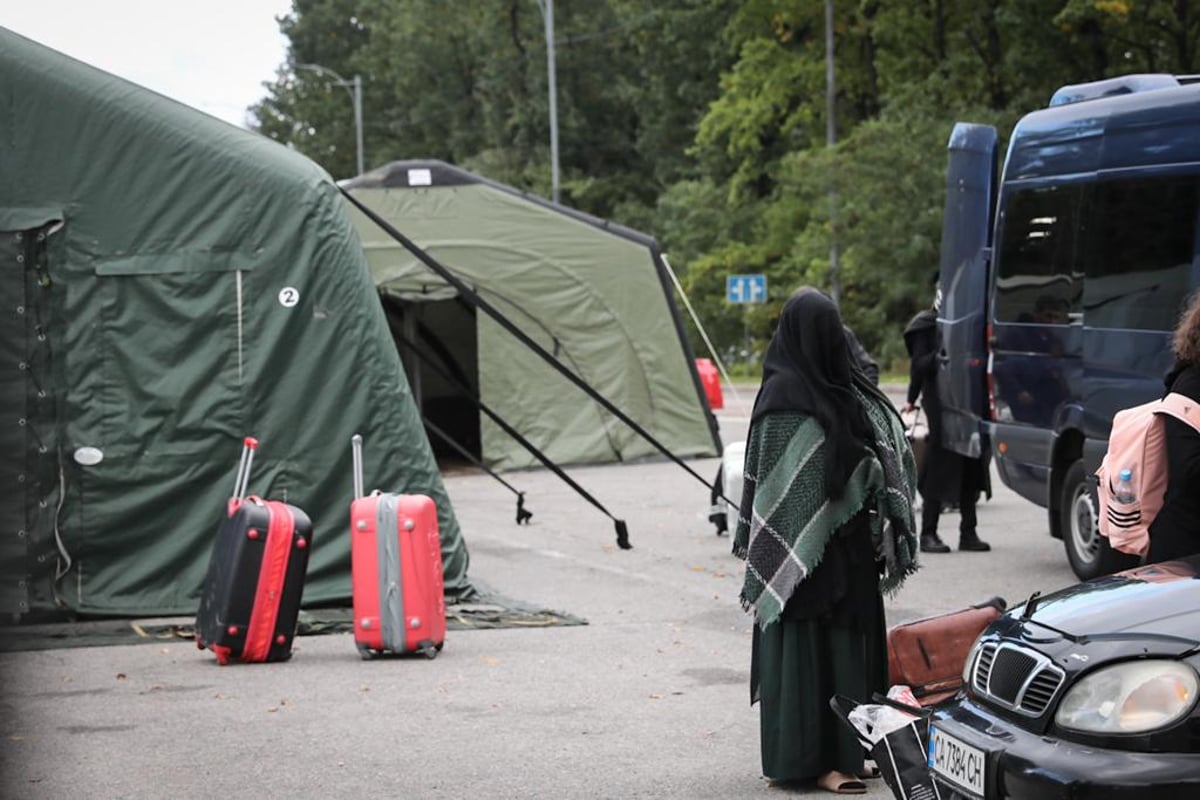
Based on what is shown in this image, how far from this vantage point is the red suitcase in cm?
881

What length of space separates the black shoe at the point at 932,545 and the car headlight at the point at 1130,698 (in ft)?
26.7

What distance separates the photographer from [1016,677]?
467 cm

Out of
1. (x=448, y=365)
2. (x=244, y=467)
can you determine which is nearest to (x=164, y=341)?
(x=244, y=467)

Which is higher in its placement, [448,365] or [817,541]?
[817,541]

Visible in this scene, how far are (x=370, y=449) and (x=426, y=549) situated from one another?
1.74 meters

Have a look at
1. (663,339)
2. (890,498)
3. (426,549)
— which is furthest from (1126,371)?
(663,339)

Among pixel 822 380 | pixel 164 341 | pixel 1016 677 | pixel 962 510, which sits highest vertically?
pixel 822 380

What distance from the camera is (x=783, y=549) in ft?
19.5

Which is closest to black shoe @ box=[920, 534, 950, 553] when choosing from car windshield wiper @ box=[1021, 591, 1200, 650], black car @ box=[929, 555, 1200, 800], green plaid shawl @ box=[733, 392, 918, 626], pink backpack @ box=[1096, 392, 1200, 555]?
green plaid shawl @ box=[733, 392, 918, 626]

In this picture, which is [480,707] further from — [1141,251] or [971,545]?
[971,545]

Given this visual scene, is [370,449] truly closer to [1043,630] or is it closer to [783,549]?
[783,549]

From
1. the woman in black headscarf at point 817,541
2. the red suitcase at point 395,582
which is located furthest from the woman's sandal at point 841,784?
the red suitcase at point 395,582

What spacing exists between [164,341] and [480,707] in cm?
368

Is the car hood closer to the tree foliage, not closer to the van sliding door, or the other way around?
the van sliding door
